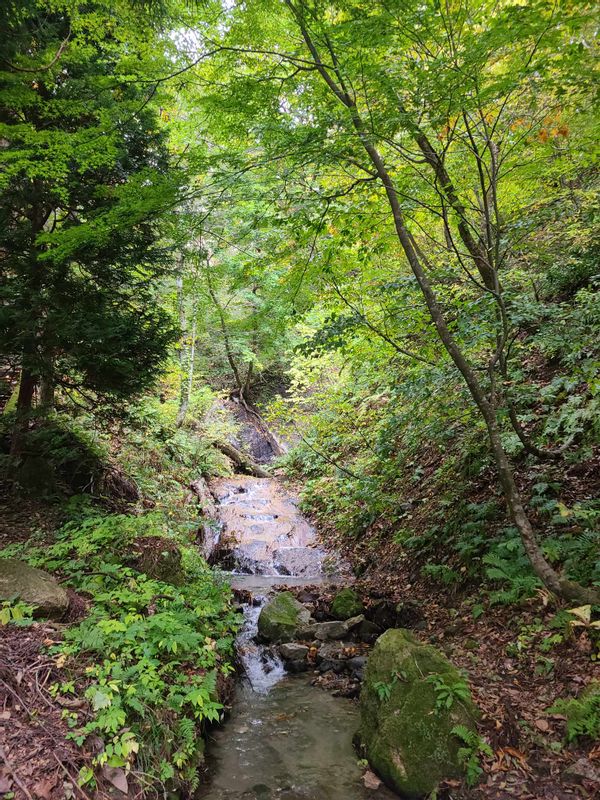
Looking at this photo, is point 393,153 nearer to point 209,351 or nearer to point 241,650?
point 241,650

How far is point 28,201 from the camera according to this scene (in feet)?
Result: 21.8

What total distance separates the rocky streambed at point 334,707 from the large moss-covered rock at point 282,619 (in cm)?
2

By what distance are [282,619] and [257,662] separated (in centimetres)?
82

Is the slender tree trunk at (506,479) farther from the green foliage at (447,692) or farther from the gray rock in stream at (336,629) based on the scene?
the gray rock in stream at (336,629)

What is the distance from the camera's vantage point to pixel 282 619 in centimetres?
711

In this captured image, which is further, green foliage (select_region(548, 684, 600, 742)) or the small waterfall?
the small waterfall

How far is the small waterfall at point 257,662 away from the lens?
5.94 m

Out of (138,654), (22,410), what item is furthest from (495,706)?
(22,410)

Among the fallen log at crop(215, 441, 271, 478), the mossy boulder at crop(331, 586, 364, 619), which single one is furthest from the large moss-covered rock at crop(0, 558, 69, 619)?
the fallen log at crop(215, 441, 271, 478)

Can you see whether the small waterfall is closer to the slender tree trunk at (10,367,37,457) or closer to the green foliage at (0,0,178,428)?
the green foliage at (0,0,178,428)

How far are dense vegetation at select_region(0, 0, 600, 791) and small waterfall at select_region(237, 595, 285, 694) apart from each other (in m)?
0.79

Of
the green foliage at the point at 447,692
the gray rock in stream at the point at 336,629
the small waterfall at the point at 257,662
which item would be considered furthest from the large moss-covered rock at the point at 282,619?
the green foliage at the point at 447,692

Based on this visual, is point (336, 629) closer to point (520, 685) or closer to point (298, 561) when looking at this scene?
point (520, 685)

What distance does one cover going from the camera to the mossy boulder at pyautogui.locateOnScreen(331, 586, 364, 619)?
24.0 feet
